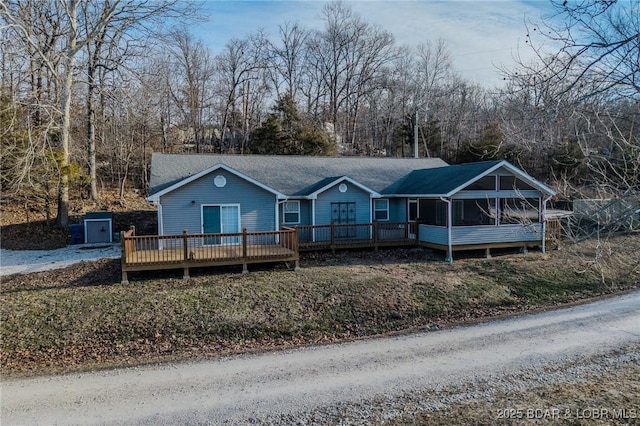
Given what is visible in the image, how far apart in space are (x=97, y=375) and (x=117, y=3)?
17.3 meters

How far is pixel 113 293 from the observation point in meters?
10.9

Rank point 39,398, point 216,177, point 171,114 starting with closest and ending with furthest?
point 39,398
point 216,177
point 171,114

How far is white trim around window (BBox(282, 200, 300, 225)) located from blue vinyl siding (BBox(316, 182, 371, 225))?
883 mm

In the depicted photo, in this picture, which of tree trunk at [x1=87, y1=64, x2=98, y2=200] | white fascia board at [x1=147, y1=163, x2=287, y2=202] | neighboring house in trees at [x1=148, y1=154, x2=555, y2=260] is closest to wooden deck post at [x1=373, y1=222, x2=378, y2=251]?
neighboring house in trees at [x1=148, y1=154, x2=555, y2=260]

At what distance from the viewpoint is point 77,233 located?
1883cm

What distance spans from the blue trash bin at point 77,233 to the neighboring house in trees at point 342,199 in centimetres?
486

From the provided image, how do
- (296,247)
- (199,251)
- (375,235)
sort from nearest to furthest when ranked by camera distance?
(199,251), (296,247), (375,235)

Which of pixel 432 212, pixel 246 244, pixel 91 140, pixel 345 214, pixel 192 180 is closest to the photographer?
pixel 246 244

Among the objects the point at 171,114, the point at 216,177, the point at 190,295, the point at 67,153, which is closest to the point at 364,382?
the point at 190,295

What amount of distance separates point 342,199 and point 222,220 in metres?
5.29

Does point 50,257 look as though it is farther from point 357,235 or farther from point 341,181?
point 357,235

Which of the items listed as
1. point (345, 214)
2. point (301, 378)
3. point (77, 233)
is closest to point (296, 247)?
point (345, 214)

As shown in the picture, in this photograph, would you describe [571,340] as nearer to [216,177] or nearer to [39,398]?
[39,398]

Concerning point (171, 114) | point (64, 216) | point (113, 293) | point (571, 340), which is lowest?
point (571, 340)
